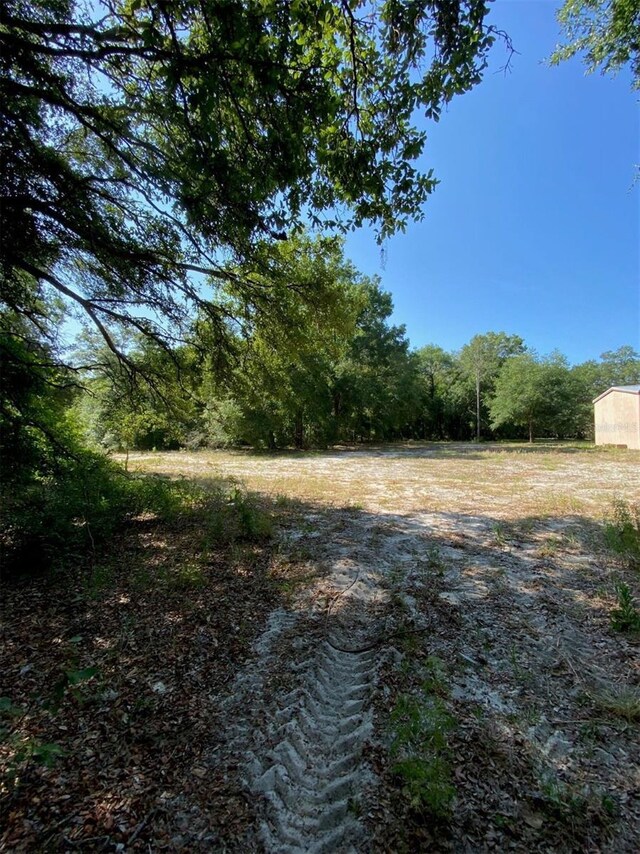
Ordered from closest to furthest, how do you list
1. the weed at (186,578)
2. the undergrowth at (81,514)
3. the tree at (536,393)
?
the weed at (186,578) < the undergrowth at (81,514) < the tree at (536,393)

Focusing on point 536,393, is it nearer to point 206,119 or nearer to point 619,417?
point 619,417

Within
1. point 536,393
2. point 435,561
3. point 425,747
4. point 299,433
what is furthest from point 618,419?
point 425,747

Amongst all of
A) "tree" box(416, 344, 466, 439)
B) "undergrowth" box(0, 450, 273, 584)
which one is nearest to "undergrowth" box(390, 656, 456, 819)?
"undergrowth" box(0, 450, 273, 584)

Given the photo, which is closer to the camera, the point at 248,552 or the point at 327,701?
the point at 327,701

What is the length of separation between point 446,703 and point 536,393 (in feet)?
83.5

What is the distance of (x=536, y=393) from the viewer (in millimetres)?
23312

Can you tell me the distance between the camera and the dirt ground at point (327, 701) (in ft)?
4.94

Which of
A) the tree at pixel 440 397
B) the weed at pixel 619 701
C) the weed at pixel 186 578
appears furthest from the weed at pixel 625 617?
the tree at pixel 440 397

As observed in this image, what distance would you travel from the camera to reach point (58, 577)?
3635mm

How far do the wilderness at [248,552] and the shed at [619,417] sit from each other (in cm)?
1690

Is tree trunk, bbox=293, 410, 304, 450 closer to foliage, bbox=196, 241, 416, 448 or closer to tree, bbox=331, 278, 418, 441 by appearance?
foliage, bbox=196, 241, 416, 448

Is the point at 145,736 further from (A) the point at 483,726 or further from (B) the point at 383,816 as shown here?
(A) the point at 483,726

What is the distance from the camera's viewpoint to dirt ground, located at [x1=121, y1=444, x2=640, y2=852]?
1.51 meters

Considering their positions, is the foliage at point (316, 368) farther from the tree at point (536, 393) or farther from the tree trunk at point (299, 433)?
the tree at point (536, 393)
